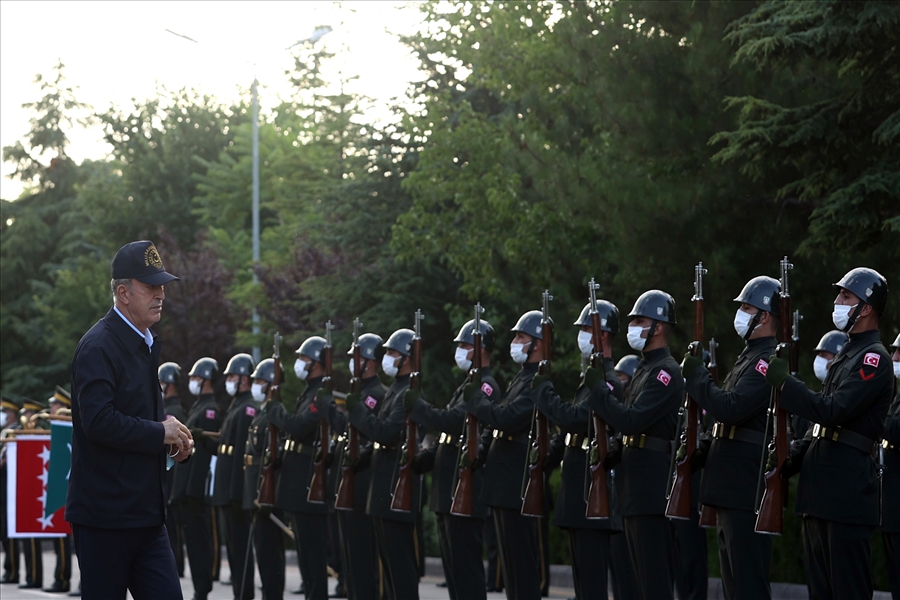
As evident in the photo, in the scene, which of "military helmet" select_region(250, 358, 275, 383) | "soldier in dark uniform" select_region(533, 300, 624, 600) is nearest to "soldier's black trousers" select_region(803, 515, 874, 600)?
"soldier in dark uniform" select_region(533, 300, 624, 600)

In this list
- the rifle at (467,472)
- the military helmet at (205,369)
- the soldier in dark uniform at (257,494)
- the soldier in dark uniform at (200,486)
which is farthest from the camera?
the military helmet at (205,369)

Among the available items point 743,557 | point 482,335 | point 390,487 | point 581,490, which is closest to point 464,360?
point 482,335

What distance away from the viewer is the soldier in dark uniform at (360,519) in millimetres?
11258

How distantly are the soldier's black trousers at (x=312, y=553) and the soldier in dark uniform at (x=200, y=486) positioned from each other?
1.67 metres

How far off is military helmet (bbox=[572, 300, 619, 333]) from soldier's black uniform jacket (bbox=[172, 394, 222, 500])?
563 cm

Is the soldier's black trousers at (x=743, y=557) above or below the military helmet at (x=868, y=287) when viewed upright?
below

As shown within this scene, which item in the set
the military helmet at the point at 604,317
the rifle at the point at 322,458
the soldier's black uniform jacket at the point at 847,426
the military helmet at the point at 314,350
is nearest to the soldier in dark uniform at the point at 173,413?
the military helmet at the point at 314,350

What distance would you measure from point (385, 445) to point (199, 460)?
13.6 ft

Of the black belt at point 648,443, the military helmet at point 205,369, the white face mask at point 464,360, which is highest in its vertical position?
the white face mask at point 464,360

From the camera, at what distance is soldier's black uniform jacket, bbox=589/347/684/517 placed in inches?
347

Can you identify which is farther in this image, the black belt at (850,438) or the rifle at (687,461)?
the rifle at (687,461)

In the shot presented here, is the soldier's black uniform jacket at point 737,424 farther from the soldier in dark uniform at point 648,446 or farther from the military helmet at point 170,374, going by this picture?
the military helmet at point 170,374

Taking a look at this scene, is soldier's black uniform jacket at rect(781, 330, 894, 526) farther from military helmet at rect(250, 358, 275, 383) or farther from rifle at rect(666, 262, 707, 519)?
military helmet at rect(250, 358, 275, 383)

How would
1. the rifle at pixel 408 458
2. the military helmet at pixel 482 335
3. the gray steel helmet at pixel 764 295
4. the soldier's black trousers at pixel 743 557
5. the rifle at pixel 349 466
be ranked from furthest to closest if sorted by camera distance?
the rifle at pixel 349 466
the military helmet at pixel 482 335
the rifle at pixel 408 458
the gray steel helmet at pixel 764 295
the soldier's black trousers at pixel 743 557
